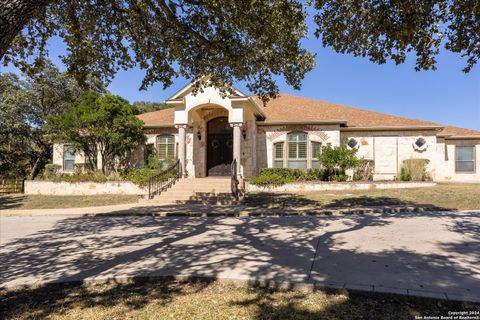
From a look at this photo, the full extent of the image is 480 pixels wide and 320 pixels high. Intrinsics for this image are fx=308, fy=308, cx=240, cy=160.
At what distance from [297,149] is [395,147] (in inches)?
253

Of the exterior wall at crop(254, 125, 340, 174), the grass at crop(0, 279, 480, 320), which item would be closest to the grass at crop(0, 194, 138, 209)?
the exterior wall at crop(254, 125, 340, 174)

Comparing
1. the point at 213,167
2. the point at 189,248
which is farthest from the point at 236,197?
the point at 189,248

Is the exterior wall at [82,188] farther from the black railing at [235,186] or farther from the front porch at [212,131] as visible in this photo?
the black railing at [235,186]

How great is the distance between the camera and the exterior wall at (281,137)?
19.7 meters

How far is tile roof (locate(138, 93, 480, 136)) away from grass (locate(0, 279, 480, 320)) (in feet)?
52.5

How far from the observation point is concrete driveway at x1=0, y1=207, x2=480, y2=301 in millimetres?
4371

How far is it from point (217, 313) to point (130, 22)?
7.88m

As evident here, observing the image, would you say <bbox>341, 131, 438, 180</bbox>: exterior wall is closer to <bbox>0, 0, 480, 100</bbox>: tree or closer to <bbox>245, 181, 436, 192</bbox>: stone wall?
<bbox>245, 181, 436, 192</bbox>: stone wall

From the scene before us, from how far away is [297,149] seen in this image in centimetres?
1998

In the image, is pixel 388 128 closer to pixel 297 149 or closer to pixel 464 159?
pixel 297 149

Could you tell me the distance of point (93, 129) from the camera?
18422mm

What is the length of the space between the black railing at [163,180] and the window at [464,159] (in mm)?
19450

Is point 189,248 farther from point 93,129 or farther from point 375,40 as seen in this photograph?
point 93,129

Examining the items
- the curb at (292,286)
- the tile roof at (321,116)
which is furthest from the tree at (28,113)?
the curb at (292,286)
